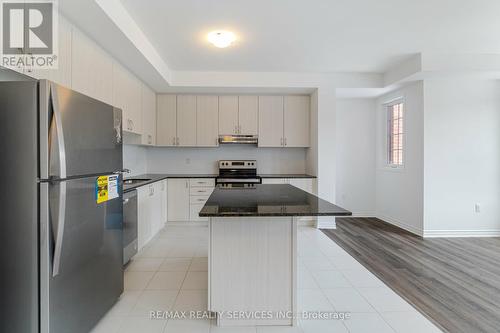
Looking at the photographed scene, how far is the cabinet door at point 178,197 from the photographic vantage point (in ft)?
15.1

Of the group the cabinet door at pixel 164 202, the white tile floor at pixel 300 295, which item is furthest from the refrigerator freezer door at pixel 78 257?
the cabinet door at pixel 164 202

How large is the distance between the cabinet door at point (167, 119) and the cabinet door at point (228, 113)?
2.79 feet

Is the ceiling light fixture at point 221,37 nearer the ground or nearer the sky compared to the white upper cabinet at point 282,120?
nearer the sky

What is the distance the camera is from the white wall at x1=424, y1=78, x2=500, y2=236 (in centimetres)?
409

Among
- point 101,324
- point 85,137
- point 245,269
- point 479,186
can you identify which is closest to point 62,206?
point 85,137

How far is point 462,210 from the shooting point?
412 cm

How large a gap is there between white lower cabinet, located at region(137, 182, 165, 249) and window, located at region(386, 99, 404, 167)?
4.24m

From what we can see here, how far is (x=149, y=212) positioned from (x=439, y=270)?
3.61 metres

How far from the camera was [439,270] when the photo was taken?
2873 millimetres

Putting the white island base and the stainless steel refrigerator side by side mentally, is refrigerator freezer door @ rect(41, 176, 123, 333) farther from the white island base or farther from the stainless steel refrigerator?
the white island base

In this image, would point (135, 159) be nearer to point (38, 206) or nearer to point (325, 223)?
point (38, 206)

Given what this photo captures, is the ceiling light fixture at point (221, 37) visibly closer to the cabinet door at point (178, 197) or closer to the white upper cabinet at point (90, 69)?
the white upper cabinet at point (90, 69)

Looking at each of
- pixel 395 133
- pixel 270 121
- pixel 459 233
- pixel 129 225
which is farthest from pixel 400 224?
pixel 129 225

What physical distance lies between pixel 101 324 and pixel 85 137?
1379 millimetres
